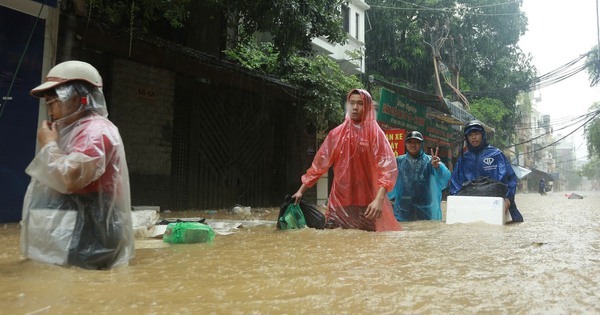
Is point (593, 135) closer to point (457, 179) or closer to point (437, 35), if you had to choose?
point (437, 35)

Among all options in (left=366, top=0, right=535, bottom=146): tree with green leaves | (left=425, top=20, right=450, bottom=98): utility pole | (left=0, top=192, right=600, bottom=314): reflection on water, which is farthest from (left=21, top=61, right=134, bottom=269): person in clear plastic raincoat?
(left=425, top=20, right=450, bottom=98): utility pole

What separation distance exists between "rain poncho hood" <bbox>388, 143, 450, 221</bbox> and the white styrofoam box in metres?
0.89

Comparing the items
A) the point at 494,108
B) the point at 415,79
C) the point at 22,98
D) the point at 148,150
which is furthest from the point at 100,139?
the point at 494,108

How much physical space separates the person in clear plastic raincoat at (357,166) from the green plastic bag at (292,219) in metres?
0.15

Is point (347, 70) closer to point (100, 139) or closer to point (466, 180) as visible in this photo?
point (466, 180)

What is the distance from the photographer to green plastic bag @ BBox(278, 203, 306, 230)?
176 inches

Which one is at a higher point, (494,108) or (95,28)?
(494,108)

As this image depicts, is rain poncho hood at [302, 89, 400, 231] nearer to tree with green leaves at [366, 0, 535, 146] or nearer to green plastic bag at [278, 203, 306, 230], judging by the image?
green plastic bag at [278, 203, 306, 230]

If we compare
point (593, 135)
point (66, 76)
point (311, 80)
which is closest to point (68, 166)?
point (66, 76)

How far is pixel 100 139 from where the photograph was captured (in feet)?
7.20

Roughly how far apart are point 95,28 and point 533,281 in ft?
19.8

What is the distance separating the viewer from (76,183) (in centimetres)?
211

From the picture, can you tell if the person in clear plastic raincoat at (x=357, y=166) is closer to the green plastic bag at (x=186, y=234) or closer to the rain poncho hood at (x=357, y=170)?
Answer: the rain poncho hood at (x=357, y=170)

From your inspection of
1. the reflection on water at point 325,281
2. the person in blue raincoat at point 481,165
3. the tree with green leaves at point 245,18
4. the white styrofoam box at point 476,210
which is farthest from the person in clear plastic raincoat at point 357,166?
the tree with green leaves at point 245,18
